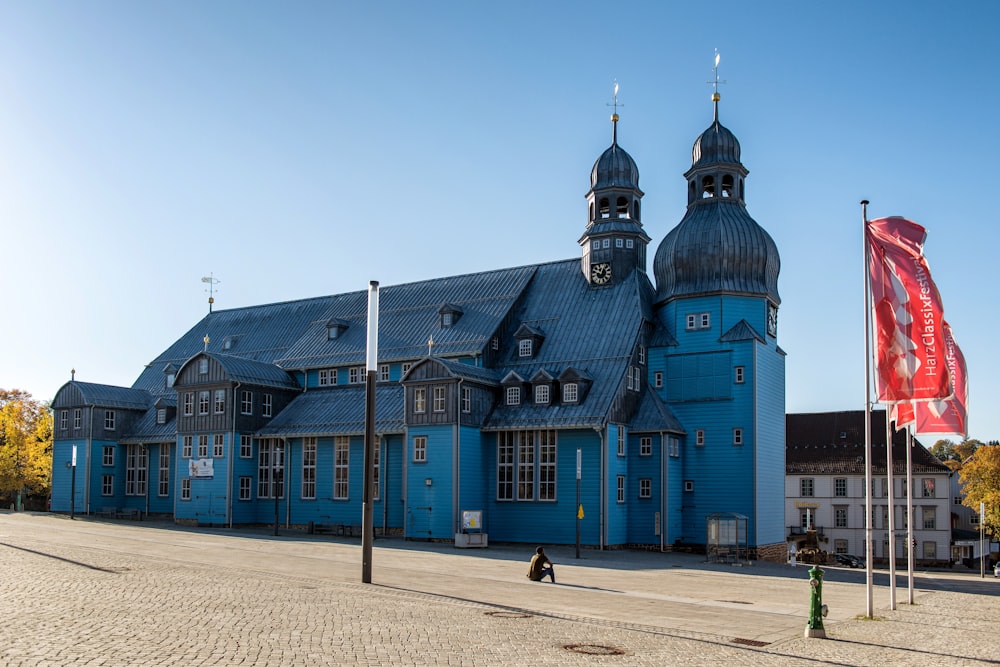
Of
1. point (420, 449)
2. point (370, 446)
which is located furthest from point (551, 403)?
point (370, 446)

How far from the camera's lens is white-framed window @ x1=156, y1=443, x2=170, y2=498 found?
61.9 meters

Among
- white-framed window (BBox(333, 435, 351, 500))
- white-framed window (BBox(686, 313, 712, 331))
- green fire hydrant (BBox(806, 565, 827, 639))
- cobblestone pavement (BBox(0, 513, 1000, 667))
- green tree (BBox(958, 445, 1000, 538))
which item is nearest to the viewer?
cobblestone pavement (BBox(0, 513, 1000, 667))

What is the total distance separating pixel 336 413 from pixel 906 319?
36670 millimetres

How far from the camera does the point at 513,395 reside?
163 feet

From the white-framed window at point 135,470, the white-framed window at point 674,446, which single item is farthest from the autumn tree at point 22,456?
the white-framed window at point 674,446

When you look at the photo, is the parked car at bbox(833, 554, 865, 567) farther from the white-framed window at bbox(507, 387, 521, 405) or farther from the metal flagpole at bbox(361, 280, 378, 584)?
the metal flagpole at bbox(361, 280, 378, 584)

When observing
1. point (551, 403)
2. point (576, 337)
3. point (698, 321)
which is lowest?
point (551, 403)

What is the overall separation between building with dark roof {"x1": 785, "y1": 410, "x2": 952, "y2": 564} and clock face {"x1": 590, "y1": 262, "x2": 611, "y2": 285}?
122ft

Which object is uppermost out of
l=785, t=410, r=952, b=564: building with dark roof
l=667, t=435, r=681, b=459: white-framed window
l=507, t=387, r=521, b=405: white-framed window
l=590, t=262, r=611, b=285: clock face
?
l=590, t=262, r=611, b=285: clock face

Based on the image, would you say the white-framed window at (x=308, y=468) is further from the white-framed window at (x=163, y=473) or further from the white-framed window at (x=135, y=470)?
the white-framed window at (x=135, y=470)

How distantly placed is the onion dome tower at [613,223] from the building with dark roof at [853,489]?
36632mm

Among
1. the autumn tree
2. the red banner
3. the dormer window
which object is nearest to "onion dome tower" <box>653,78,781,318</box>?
the dormer window

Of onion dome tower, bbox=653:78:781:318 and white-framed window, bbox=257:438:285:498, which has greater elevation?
onion dome tower, bbox=653:78:781:318

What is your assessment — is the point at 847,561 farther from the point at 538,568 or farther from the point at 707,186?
the point at 538,568
